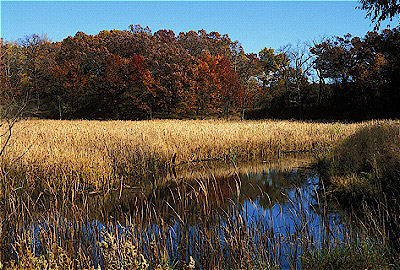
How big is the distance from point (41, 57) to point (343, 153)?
36.8 m

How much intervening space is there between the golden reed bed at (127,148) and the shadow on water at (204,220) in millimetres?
700

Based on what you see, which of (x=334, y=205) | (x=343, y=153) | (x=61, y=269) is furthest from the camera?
(x=343, y=153)

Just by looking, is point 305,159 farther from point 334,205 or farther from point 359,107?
point 359,107

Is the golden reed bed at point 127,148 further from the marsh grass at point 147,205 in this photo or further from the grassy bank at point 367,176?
the grassy bank at point 367,176

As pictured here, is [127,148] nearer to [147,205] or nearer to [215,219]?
[215,219]

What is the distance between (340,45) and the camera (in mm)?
35531

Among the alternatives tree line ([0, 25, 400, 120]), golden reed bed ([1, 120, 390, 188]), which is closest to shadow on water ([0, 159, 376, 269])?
golden reed bed ([1, 120, 390, 188])

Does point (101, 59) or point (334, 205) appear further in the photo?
point (101, 59)

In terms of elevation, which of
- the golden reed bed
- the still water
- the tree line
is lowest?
the still water

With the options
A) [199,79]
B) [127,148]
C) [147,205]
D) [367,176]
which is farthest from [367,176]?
[199,79]

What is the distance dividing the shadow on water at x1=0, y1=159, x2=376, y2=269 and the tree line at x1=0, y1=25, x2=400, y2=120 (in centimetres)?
2218

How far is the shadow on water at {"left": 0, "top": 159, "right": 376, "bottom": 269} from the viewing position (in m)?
3.88

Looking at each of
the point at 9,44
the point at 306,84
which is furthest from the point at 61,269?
the point at 9,44

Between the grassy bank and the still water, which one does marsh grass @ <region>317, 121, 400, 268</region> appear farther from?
the still water
